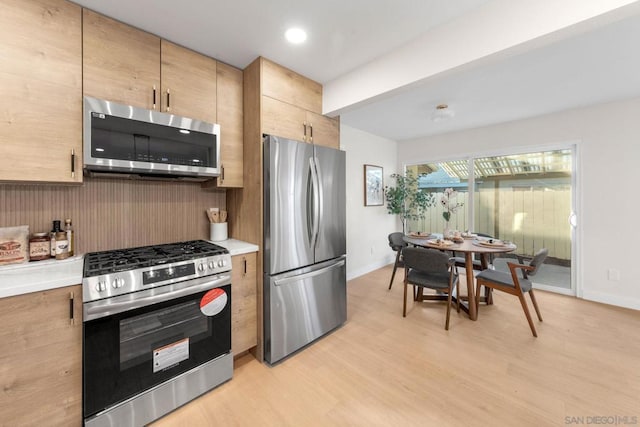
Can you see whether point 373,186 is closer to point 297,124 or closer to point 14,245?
point 297,124

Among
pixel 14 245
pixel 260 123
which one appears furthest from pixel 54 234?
pixel 260 123

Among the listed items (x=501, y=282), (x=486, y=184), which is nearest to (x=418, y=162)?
(x=486, y=184)

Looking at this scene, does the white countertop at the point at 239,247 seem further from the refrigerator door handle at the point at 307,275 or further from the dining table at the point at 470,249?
the dining table at the point at 470,249

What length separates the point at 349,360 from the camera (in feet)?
6.82

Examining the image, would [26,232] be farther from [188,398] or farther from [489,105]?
[489,105]

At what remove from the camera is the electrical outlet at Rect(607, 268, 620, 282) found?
308 cm

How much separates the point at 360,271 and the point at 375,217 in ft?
3.43

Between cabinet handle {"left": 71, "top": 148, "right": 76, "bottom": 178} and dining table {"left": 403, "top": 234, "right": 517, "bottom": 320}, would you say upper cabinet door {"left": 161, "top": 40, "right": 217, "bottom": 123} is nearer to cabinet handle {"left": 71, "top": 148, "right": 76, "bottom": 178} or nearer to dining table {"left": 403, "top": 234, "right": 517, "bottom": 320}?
cabinet handle {"left": 71, "top": 148, "right": 76, "bottom": 178}

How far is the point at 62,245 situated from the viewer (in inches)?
63.8

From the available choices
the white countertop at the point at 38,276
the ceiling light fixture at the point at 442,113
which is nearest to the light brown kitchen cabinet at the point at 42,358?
the white countertop at the point at 38,276

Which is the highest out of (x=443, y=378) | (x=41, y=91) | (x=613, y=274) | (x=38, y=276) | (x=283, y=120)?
(x=283, y=120)

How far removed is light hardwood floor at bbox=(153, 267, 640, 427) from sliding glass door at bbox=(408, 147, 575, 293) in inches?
42.9

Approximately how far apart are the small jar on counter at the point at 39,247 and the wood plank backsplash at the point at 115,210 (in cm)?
12

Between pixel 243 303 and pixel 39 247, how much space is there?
132cm
